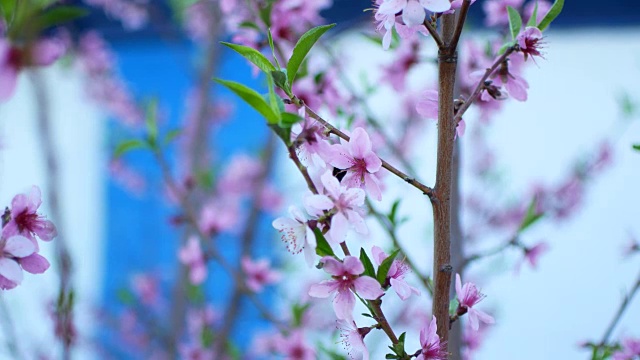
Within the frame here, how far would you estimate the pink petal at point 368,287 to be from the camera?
0.48m

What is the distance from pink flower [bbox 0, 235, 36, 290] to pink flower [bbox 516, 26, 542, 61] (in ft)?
1.40

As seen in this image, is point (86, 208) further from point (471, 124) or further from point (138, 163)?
point (471, 124)

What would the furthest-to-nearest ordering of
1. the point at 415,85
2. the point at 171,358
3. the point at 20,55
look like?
the point at 415,85 → the point at 171,358 → the point at 20,55

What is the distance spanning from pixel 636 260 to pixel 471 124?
0.78 metres

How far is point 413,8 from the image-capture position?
0.47m

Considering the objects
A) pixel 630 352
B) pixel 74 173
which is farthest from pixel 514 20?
pixel 74 173

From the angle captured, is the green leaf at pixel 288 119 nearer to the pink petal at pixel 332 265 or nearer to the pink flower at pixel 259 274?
the pink petal at pixel 332 265

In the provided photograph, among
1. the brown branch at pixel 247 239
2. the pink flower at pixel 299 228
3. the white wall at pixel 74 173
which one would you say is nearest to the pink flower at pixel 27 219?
the pink flower at pixel 299 228

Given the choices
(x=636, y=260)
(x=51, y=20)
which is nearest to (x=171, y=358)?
(x=51, y=20)

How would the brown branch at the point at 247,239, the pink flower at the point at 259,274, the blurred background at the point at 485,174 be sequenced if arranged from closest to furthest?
the pink flower at the point at 259,274 → the brown branch at the point at 247,239 → the blurred background at the point at 485,174

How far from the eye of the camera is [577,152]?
2.37 meters

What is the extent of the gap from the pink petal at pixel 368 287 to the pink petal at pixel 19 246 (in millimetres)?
247

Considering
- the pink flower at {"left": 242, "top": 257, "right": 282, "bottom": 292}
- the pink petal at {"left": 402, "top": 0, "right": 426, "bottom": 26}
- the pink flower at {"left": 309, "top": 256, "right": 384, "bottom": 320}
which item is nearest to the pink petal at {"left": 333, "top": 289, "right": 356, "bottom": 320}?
the pink flower at {"left": 309, "top": 256, "right": 384, "bottom": 320}

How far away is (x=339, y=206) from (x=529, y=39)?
0.23 metres
